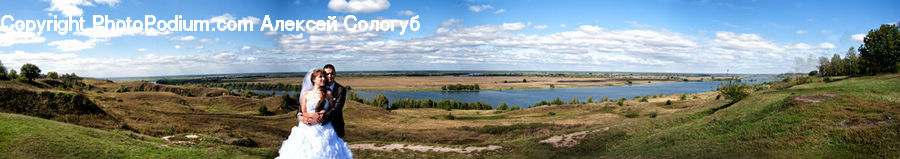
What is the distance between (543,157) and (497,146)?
10.7ft

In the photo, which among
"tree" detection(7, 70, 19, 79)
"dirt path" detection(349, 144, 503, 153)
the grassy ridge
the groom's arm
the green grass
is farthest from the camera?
"tree" detection(7, 70, 19, 79)

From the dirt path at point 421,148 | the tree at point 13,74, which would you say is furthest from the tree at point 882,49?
the tree at point 13,74

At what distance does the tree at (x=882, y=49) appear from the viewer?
58575mm

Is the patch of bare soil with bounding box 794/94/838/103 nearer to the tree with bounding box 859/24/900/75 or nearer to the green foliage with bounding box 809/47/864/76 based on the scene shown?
the tree with bounding box 859/24/900/75

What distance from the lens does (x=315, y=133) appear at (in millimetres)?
6340

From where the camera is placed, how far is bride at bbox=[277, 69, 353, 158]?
20.6ft

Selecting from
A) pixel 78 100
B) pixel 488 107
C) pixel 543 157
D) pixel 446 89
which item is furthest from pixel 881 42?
pixel 446 89

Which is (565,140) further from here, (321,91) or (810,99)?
(321,91)

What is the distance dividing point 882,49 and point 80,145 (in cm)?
9416

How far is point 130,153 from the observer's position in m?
13.1

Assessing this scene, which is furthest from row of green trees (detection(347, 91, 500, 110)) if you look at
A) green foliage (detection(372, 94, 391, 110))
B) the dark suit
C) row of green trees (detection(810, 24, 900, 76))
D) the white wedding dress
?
the white wedding dress

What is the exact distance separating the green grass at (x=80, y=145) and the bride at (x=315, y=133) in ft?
34.0

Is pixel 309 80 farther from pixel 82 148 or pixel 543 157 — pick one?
pixel 543 157

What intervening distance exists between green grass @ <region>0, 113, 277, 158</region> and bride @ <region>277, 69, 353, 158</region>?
10.4 m
